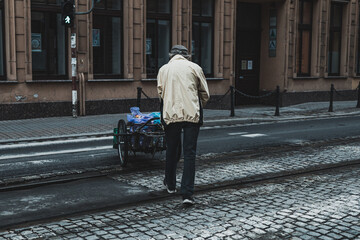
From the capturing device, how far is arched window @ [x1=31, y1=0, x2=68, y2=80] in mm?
15164

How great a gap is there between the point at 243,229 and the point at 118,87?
12201 millimetres

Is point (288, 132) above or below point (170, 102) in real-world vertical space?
below

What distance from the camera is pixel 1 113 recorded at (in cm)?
1440

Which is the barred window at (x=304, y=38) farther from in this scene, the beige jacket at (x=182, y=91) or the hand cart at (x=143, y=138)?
the beige jacket at (x=182, y=91)

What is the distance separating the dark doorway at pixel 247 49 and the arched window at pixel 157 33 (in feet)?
13.1

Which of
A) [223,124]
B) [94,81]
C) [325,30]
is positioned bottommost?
[223,124]

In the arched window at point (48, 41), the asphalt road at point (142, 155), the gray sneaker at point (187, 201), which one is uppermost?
the arched window at point (48, 41)

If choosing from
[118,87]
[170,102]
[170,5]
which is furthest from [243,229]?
[170,5]

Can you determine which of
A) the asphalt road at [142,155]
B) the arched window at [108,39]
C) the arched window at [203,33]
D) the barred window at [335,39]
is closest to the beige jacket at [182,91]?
the asphalt road at [142,155]

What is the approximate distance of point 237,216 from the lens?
17.7 ft

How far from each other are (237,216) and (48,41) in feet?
38.1

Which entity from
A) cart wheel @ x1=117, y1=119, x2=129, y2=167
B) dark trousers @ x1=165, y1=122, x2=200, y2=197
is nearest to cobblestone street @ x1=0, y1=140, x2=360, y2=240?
dark trousers @ x1=165, y1=122, x2=200, y2=197

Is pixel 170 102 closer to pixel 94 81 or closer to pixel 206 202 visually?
pixel 206 202

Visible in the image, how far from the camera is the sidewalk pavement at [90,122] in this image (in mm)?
11914
